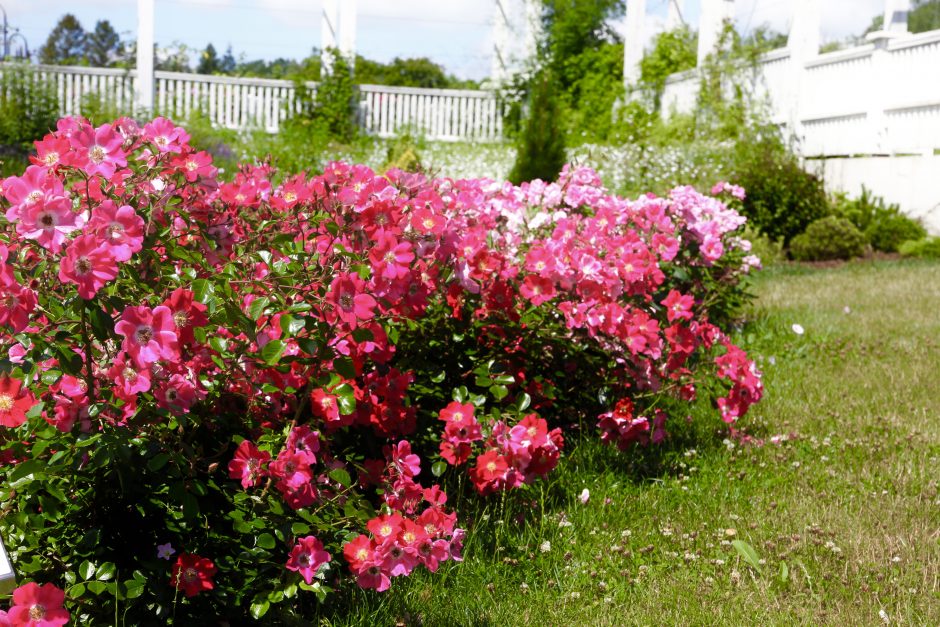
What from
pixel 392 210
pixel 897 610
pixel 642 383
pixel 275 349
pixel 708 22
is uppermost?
pixel 708 22

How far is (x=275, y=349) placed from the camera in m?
1.57

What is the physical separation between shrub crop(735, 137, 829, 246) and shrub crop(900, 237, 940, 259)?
817 millimetres

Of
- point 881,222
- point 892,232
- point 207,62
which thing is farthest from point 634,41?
point 207,62

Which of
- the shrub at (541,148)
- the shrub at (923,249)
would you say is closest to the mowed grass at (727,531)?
the shrub at (923,249)

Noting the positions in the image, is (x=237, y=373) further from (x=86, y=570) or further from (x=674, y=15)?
(x=674, y=15)

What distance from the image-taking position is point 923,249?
335 inches

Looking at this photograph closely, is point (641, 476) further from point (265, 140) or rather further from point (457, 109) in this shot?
point (457, 109)

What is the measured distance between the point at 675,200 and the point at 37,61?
40.9 feet

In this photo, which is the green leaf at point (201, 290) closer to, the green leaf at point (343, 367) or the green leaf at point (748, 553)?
the green leaf at point (343, 367)

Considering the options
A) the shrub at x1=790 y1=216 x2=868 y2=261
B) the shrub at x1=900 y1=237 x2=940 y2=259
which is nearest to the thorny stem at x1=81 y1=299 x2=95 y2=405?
the shrub at x1=790 y1=216 x2=868 y2=261

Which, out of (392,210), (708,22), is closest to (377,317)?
(392,210)

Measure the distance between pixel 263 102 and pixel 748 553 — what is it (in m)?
13.5

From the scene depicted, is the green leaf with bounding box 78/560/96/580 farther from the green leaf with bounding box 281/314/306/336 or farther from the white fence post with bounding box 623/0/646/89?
the white fence post with bounding box 623/0/646/89

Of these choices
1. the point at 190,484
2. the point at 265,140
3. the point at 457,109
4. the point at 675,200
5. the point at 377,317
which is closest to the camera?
the point at 190,484
